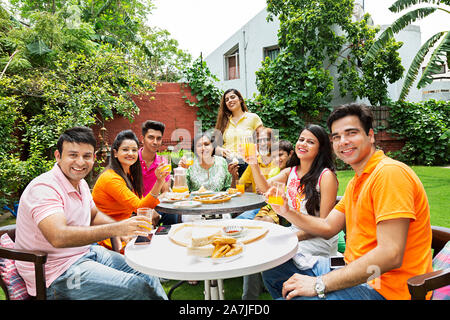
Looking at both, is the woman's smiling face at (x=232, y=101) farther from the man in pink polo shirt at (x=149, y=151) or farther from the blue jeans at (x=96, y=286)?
the blue jeans at (x=96, y=286)

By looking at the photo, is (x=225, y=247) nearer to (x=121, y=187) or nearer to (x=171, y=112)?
(x=121, y=187)

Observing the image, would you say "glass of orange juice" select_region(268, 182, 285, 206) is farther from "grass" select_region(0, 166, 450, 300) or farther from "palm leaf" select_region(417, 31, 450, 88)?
"palm leaf" select_region(417, 31, 450, 88)

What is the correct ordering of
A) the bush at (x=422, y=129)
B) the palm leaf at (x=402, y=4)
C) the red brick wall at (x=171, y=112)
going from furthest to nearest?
the bush at (x=422, y=129) → the red brick wall at (x=171, y=112) → the palm leaf at (x=402, y=4)

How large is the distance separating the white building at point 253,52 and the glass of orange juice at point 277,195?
1081cm

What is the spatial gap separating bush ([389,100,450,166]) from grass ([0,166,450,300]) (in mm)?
1719

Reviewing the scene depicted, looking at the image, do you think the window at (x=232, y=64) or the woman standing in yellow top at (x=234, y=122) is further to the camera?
the window at (x=232, y=64)

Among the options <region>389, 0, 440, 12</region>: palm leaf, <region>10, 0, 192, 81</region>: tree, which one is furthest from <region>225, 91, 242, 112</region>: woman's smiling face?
<region>389, 0, 440, 12</region>: palm leaf

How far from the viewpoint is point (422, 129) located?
1112 centimetres

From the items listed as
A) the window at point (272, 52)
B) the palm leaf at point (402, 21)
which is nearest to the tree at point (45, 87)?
the window at point (272, 52)

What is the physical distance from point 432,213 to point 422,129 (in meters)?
7.52

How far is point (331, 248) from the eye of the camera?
211 cm

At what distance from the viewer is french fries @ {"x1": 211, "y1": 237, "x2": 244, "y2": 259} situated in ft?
4.41

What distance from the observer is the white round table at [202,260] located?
122cm

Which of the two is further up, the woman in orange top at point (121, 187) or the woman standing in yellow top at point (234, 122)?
the woman standing in yellow top at point (234, 122)
